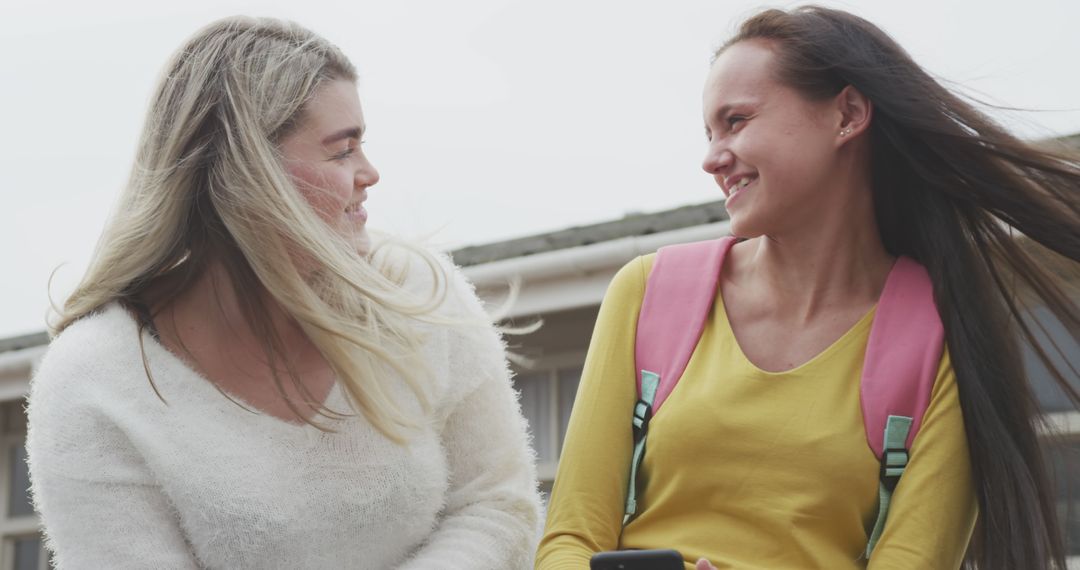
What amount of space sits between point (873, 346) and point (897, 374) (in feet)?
0.24

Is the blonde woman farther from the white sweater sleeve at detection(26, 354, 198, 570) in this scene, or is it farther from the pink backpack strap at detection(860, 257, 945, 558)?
the pink backpack strap at detection(860, 257, 945, 558)

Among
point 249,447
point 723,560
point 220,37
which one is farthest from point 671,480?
point 220,37

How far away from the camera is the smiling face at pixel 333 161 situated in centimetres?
275

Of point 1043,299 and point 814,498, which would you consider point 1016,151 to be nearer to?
point 1043,299

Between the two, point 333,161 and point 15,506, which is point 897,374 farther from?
point 15,506

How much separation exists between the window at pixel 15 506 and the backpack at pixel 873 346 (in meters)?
6.74

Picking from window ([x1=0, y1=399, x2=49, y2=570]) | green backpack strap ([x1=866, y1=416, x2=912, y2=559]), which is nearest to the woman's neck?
green backpack strap ([x1=866, y1=416, x2=912, y2=559])

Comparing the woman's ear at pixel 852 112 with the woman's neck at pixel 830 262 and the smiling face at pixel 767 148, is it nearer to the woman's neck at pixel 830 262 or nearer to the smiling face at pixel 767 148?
the smiling face at pixel 767 148

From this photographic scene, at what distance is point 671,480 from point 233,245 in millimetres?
1009

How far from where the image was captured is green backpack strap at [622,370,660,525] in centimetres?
266

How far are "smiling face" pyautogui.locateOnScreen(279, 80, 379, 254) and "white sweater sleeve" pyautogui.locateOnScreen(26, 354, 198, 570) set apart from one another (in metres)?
0.57

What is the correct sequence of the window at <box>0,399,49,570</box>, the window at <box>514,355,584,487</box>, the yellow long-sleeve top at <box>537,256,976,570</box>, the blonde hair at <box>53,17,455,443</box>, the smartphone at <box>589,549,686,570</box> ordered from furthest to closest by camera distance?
the window at <box>0,399,49,570</box> < the window at <box>514,355,584,487</box> < the blonde hair at <box>53,17,455,443</box> < the yellow long-sleeve top at <box>537,256,976,570</box> < the smartphone at <box>589,549,686,570</box>

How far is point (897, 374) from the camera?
2.54 meters

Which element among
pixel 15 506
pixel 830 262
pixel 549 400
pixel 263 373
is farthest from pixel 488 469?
pixel 15 506
